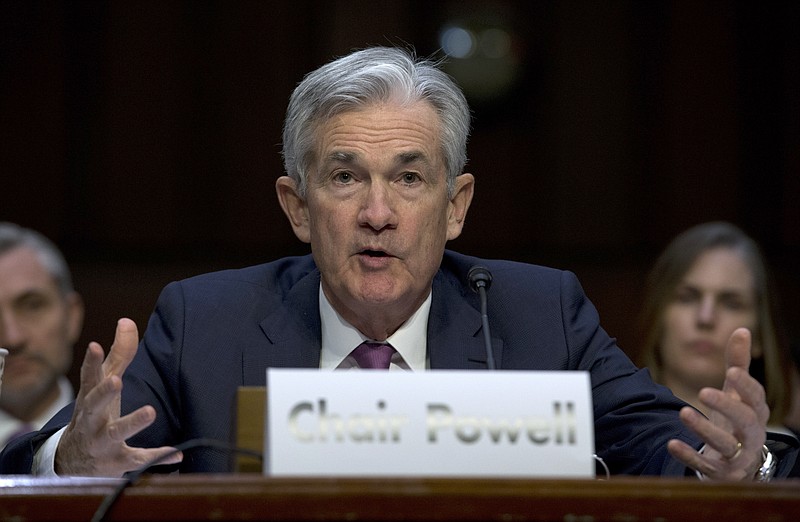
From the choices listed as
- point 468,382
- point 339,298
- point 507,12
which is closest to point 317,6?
point 507,12

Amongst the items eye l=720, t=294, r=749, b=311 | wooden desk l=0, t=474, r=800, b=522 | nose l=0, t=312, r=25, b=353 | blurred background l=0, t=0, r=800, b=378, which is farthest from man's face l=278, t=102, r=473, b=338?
blurred background l=0, t=0, r=800, b=378

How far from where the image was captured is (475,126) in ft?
16.1

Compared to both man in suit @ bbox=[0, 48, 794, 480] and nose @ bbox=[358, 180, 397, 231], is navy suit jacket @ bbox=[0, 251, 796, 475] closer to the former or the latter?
man in suit @ bbox=[0, 48, 794, 480]

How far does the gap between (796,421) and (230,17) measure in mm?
2806

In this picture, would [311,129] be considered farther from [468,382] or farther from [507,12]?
[507,12]

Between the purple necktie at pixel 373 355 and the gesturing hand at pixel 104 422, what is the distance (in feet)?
2.24

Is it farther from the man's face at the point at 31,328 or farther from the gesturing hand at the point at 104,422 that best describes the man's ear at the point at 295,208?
the man's face at the point at 31,328

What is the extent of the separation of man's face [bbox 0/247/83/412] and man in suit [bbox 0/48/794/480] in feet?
5.20

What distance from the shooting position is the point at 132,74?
187 inches

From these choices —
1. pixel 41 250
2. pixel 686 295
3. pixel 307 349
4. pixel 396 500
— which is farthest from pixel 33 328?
pixel 396 500

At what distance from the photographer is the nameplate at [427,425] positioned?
1340 millimetres

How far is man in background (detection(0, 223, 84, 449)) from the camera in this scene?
149 inches

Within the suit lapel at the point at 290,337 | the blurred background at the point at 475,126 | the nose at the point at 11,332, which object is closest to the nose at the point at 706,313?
the blurred background at the point at 475,126

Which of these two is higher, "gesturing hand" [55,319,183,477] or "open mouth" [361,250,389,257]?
"open mouth" [361,250,389,257]
